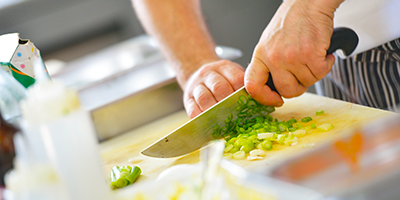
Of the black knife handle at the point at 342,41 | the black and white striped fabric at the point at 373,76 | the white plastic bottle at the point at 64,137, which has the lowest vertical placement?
the black and white striped fabric at the point at 373,76

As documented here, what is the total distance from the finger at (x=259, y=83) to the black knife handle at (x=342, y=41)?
0.02 meters

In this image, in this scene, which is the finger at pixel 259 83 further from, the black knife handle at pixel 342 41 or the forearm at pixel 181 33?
the forearm at pixel 181 33

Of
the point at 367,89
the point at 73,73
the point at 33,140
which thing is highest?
the point at 33,140

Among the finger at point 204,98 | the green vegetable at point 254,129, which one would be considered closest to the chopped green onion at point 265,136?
the green vegetable at point 254,129

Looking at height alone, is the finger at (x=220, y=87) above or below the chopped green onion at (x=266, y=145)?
above

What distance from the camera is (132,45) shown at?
6.77 ft

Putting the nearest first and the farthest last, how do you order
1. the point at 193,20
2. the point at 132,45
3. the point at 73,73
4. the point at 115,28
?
the point at 193,20 < the point at 73,73 < the point at 132,45 < the point at 115,28

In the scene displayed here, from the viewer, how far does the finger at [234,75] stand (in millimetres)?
1022

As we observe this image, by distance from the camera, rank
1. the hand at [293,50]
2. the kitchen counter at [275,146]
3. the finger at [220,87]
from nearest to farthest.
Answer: the kitchen counter at [275,146] → the hand at [293,50] → the finger at [220,87]

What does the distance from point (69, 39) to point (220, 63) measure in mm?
2383

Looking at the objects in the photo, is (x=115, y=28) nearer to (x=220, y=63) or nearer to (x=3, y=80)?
(x=220, y=63)

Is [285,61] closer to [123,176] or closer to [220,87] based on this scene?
[220,87]

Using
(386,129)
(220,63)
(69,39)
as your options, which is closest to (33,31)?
(69,39)

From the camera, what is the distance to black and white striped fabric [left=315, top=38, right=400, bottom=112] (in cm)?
107
